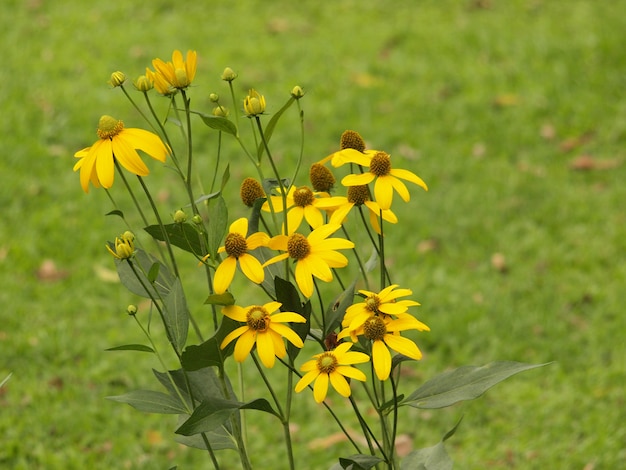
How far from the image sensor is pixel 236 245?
1.33m

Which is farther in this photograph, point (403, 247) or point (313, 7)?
point (313, 7)

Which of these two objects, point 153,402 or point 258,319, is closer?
point 258,319

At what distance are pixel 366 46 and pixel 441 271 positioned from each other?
2.14m

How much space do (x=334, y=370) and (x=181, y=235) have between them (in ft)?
1.06

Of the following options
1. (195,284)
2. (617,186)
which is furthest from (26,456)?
(617,186)

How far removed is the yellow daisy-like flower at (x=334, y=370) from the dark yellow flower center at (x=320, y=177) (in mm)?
304

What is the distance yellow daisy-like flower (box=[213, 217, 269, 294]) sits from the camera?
1307mm

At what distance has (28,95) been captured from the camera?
490 cm

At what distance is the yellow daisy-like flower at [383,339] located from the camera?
4.30ft

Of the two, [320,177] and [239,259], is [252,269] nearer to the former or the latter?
[239,259]

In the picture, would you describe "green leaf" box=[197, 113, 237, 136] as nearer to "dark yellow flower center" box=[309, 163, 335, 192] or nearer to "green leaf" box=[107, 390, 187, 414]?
"dark yellow flower center" box=[309, 163, 335, 192]

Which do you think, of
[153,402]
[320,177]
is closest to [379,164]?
[320,177]

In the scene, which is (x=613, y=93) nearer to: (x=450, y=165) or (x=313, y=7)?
(x=450, y=165)

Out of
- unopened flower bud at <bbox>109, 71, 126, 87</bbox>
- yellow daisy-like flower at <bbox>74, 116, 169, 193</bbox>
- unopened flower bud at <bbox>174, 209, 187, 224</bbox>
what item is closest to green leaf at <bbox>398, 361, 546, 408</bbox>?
unopened flower bud at <bbox>174, 209, 187, 224</bbox>
